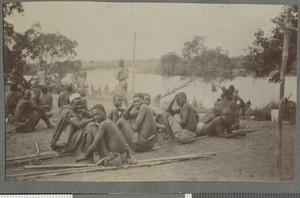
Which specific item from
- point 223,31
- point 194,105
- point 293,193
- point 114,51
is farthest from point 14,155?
point 293,193

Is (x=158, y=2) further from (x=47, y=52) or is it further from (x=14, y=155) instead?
(x=14, y=155)

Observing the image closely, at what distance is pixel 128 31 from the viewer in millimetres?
3049

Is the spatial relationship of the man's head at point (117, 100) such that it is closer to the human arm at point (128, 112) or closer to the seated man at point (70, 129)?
the human arm at point (128, 112)

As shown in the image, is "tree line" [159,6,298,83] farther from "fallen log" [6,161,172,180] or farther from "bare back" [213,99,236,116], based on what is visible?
"fallen log" [6,161,172,180]

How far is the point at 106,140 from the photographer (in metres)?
3.07

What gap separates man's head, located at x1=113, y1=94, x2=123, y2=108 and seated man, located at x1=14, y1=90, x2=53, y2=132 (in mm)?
346

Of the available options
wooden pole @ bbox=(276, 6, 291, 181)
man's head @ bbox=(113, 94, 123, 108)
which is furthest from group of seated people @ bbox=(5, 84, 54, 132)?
wooden pole @ bbox=(276, 6, 291, 181)

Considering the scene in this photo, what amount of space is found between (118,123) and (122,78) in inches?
9.1

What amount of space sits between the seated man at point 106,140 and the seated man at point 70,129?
0.04m

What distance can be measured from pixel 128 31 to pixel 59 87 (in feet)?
1.48

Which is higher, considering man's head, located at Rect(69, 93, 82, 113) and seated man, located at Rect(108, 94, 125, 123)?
man's head, located at Rect(69, 93, 82, 113)

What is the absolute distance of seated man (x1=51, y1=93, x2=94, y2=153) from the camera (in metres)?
3.06

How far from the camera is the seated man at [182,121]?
308 cm

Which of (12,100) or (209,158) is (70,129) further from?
(209,158)
